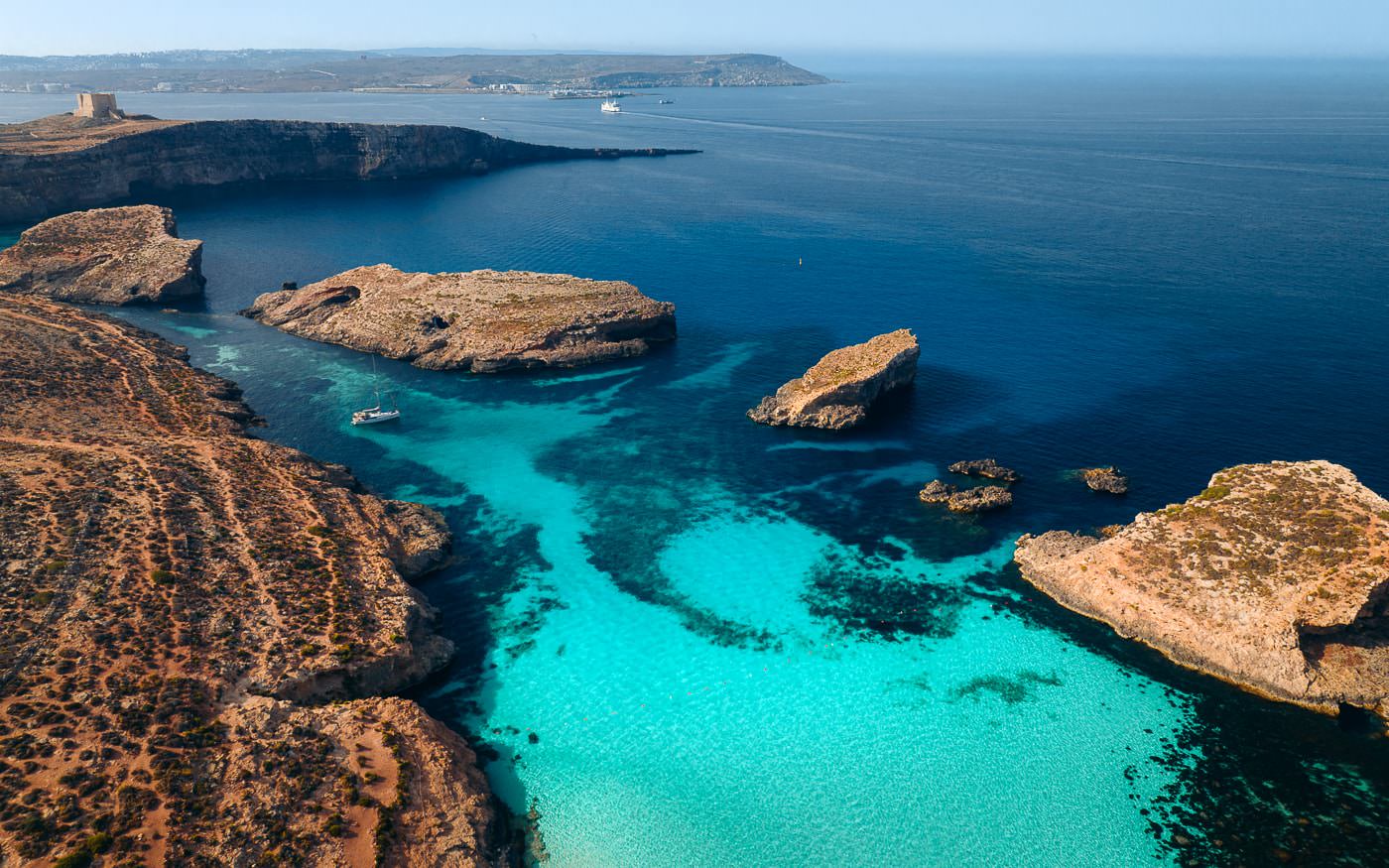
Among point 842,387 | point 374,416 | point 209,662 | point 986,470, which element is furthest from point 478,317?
point 209,662

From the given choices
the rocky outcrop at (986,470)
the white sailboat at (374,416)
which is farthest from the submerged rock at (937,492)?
the white sailboat at (374,416)

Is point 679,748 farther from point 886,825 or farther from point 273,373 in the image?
point 273,373

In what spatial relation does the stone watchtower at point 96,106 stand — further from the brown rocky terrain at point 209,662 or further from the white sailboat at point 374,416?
the brown rocky terrain at point 209,662

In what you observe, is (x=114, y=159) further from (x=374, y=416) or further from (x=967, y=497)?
(x=967, y=497)

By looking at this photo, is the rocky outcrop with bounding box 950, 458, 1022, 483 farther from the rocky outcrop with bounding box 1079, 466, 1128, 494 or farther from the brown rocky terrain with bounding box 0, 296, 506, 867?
the brown rocky terrain with bounding box 0, 296, 506, 867

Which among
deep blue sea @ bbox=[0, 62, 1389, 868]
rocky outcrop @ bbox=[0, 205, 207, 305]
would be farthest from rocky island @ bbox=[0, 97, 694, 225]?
rocky outcrop @ bbox=[0, 205, 207, 305]

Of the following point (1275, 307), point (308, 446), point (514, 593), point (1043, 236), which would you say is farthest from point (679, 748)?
point (1043, 236)
